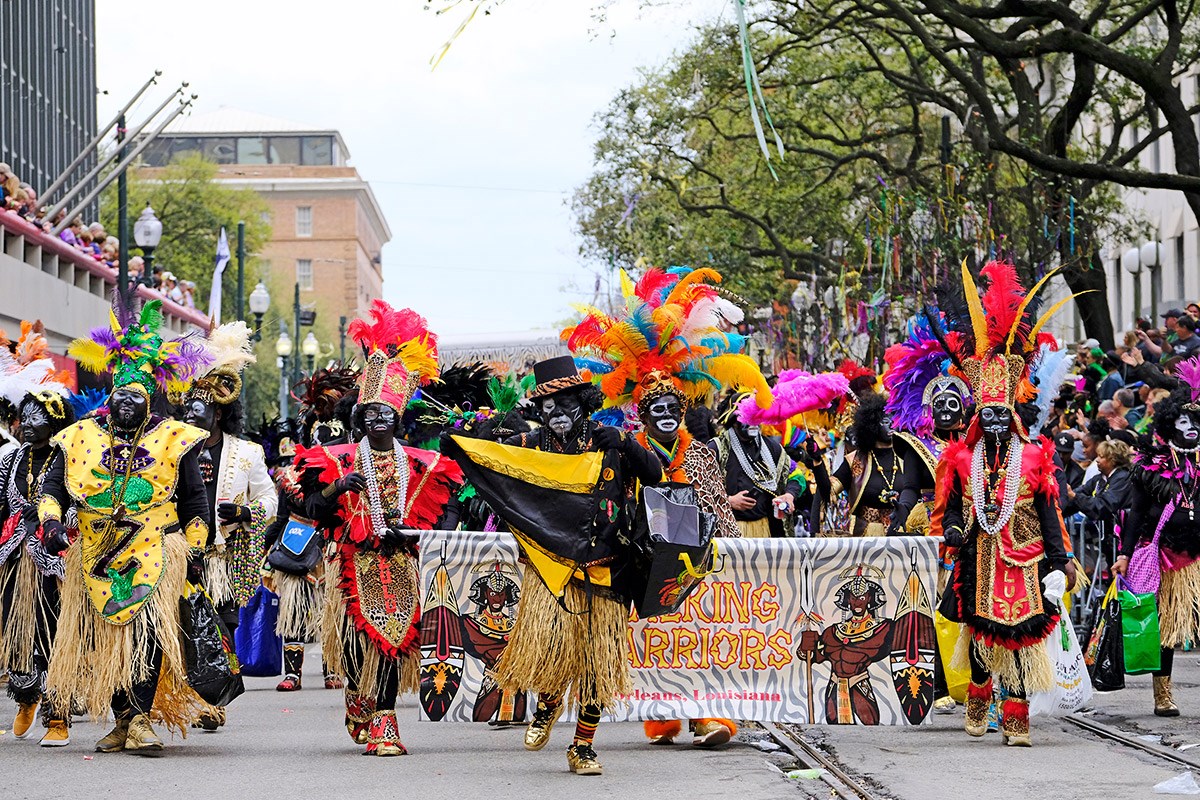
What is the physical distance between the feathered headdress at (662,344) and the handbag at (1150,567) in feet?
9.86

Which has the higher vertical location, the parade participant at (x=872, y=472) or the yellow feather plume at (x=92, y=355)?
the yellow feather plume at (x=92, y=355)

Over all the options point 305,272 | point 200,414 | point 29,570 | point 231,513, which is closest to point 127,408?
point 29,570

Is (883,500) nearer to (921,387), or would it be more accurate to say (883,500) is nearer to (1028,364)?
(921,387)

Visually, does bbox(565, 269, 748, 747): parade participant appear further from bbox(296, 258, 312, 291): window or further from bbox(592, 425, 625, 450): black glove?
bbox(296, 258, 312, 291): window

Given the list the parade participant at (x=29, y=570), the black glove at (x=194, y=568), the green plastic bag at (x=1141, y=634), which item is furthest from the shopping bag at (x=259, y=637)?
the green plastic bag at (x=1141, y=634)

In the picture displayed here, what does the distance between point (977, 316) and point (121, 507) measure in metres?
4.56

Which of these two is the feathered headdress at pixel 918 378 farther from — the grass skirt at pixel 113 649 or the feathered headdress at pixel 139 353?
the grass skirt at pixel 113 649

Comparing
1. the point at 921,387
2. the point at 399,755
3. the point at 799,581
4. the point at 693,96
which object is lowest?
the point at 399,755

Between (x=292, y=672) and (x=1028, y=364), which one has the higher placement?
(x=1028, y=364)

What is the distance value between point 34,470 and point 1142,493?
6.42 metres

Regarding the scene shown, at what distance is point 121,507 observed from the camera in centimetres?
1016

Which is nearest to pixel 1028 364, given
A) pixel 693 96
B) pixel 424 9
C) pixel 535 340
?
pixel 424 9

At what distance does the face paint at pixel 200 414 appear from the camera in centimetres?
1262

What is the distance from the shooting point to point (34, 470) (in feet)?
36.4
